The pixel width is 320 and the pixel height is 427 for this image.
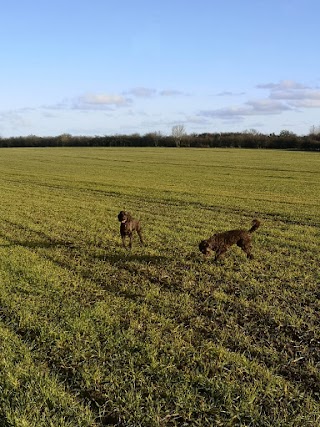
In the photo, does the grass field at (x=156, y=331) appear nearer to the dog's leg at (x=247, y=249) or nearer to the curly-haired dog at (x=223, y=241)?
the dog's leg at (x=247, y=249)

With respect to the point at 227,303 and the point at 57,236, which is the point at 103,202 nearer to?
the point at 57,236

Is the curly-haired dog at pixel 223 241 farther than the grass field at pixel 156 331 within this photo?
Yes

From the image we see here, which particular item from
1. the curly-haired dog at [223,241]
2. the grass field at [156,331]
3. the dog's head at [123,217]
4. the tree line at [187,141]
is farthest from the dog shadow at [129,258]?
the tree line at [187,141]

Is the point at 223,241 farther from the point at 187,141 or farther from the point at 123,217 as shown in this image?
the point at 187,141

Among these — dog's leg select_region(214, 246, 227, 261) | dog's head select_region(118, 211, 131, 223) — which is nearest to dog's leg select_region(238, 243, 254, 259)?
dog's leg select_region(214, 246, 227, 261)

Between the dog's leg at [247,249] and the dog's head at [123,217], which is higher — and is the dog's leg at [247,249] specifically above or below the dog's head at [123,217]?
below

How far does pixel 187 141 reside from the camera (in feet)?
376

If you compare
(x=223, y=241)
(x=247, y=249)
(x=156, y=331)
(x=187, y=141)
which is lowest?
(x=156, y=331)

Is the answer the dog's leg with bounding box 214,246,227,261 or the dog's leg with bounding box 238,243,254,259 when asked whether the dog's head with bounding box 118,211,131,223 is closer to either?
the dog's leg with bounding box 214,246,227,261

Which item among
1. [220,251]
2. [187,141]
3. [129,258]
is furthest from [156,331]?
[187,141]

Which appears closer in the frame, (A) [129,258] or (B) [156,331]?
(B) [156,331]

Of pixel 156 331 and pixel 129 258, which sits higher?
pixel 129 258

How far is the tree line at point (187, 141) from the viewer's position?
9762 cm

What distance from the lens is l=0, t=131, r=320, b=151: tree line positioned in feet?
320
